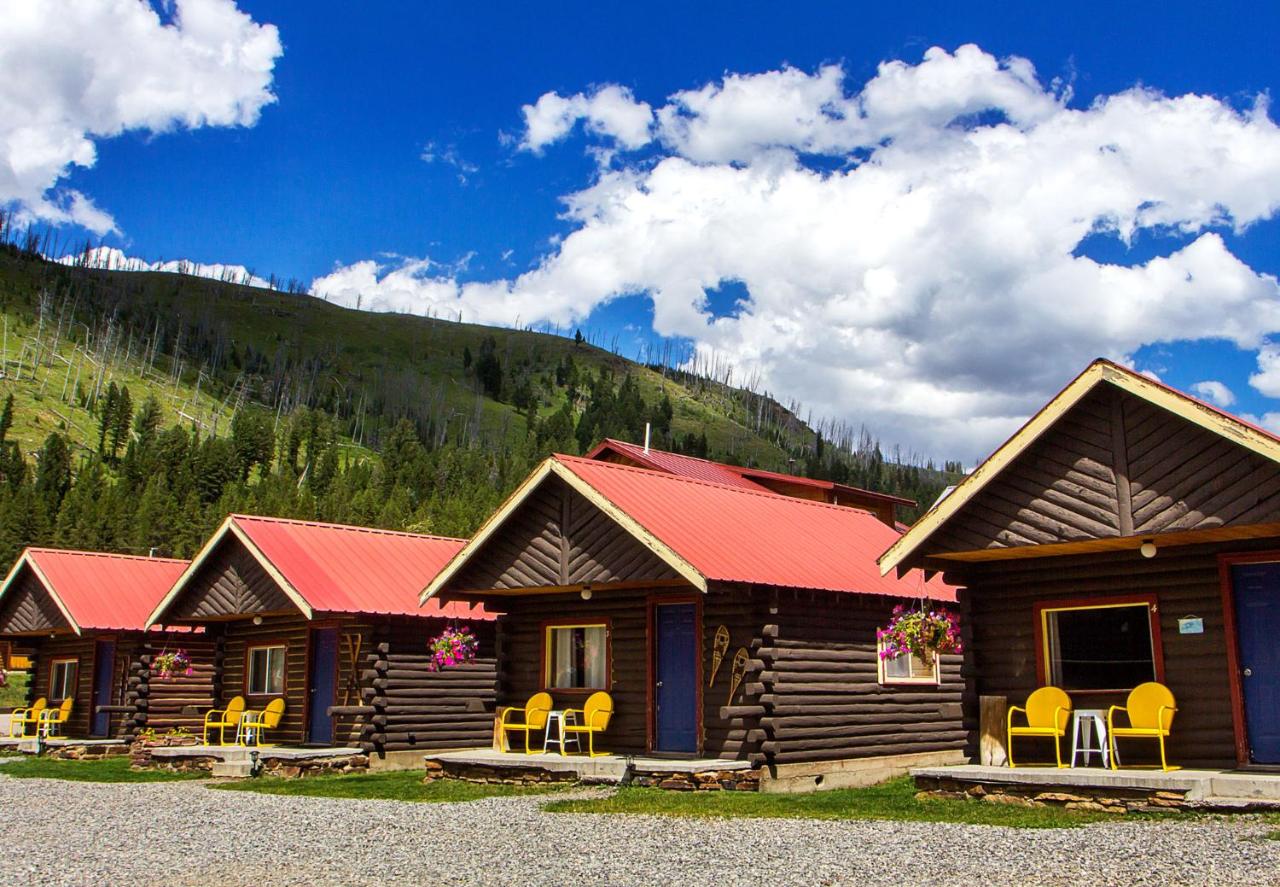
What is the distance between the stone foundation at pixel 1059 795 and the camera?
41.5 ft

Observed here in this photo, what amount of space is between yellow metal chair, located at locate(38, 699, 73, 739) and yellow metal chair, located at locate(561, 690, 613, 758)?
19.4 m

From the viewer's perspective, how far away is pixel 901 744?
65.6 ft

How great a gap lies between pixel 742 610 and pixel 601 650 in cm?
349

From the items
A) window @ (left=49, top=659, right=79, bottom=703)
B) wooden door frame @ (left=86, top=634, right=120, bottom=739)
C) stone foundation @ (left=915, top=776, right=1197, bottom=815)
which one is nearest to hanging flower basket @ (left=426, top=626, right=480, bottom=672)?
stone foundation @ (left=915, top=776, right=1197, bottom=815)

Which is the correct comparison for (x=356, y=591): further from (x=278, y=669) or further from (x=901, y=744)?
(x=901, y=744)

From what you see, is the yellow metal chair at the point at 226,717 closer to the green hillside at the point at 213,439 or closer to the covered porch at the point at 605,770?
the covered porch at the point at 605,770

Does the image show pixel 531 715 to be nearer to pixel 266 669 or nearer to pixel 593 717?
pixel 593 717

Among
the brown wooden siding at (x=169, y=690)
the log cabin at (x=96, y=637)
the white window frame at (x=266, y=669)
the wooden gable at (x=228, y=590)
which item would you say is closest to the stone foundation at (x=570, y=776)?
the wooden gable at (x=228, y=590)

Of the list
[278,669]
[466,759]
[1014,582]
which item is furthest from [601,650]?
[278,669]

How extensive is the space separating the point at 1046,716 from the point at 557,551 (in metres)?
8.35

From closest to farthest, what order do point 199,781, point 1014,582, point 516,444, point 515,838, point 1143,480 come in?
point 515,838
point 1143,480
point 1014,582
point 199,781
point 516,444

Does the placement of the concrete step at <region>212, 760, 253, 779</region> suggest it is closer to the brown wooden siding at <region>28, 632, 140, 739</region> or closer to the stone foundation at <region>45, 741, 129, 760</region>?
the stone foundation at <region>45, 741, 129, 760</region>

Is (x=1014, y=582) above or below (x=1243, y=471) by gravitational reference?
below

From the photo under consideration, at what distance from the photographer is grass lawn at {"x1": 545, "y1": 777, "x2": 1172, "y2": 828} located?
41.7ft
